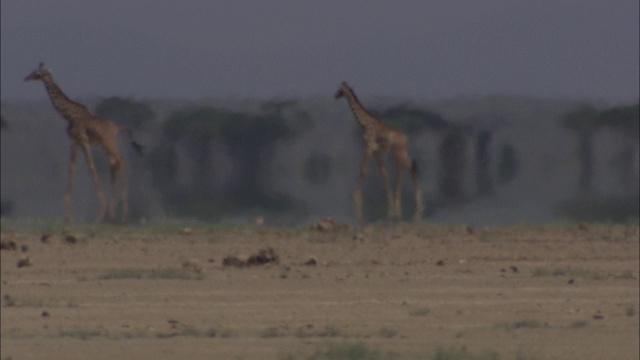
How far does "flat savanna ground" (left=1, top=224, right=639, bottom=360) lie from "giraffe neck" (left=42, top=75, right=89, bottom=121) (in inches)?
82.4

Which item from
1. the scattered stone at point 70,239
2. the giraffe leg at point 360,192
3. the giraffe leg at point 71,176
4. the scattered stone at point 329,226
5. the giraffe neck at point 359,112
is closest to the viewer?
the scattered stone at point 70,239

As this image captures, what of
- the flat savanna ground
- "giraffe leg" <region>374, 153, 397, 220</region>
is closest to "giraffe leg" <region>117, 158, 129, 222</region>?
the flat savanna ground

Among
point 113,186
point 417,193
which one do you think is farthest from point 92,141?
point 417,193

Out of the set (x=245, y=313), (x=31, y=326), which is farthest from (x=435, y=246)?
(x=31, y=326)

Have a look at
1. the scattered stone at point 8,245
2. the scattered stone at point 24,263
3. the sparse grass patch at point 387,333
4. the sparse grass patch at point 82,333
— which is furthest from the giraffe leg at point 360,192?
the sparse grass patch at point 82,333

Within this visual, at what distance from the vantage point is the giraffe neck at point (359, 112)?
2280cm

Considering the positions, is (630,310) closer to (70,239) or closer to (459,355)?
(459,355)

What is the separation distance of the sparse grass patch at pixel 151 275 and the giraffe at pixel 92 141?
454 cm

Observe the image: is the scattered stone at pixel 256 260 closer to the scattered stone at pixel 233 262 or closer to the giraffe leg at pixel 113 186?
the scattered stone at pixel 233 262

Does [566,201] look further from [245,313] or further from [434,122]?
[245,313]

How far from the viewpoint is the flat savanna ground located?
1306cm

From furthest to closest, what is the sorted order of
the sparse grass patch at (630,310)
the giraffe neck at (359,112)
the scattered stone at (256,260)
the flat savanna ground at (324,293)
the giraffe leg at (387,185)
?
the giraffe neck at (359,112), the giraffe leg at (387,185), the scattered stone at (256,260), the sparse grass patch at (630,310), the flat savanna ground at (324,293)

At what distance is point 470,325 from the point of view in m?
14.3

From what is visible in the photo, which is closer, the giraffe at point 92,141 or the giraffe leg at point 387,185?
the giraffe at point 92,141
